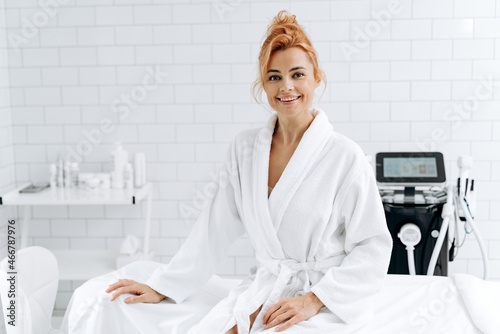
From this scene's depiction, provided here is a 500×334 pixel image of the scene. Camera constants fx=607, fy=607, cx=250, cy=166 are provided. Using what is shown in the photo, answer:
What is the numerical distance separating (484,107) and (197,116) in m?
1.60

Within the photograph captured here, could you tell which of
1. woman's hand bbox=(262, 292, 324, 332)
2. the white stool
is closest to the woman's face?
woman's hand bbox=(262, 292, 324, 332)

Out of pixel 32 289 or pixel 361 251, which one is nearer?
pixel 361 251

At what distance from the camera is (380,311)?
2055 mm

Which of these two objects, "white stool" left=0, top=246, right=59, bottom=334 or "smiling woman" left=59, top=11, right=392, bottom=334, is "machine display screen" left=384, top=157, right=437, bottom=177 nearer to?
"smiling woman" left=59, top=11, right=392, bottom=334

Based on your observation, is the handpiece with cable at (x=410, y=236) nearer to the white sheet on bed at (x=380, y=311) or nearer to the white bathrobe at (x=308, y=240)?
the white sheet on bed at (x=380, y=311)

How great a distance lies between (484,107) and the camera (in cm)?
333

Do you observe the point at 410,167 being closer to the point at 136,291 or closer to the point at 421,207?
the point at 421,207

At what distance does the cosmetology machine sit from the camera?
2.86m

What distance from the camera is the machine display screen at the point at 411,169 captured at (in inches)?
114

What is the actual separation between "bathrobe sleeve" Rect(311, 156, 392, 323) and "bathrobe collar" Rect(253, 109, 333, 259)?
15 cm

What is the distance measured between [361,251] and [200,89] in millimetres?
1765

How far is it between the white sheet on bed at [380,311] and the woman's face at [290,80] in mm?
699

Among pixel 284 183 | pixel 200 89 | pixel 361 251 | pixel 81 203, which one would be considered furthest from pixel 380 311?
pixel 200 89

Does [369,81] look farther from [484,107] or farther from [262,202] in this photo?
[262,202]
